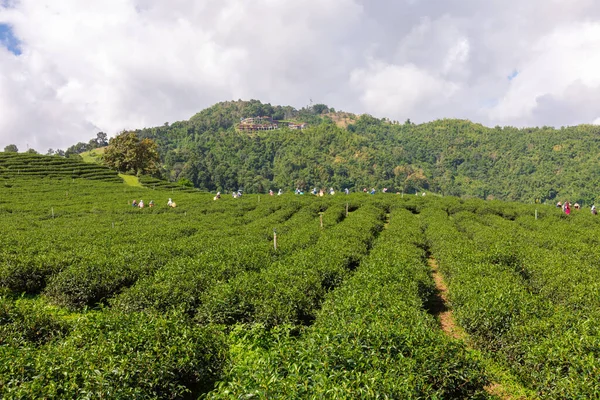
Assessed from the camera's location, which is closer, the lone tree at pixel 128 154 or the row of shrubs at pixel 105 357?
the row of shrubs at pixel 105 357

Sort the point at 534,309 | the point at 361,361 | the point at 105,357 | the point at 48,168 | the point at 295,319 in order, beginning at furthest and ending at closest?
the point at 48,168 < the point at 295,319 < the point at 534,309 < the point at 361,361 < the point at 105,357

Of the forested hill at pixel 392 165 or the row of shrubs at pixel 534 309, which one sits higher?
the forested hill at pixel 392 165

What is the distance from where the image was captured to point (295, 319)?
955 centimetres

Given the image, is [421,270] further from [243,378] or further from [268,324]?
[243,378]

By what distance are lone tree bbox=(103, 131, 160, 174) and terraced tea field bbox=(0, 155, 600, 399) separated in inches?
2360

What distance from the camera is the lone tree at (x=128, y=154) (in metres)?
74.3

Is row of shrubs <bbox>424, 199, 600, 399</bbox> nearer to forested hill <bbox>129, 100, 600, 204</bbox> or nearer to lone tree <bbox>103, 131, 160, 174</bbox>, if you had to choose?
lone tree <bbox>103, 131, 160, 174</bbox>

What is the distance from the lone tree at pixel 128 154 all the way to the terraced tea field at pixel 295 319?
59.9m

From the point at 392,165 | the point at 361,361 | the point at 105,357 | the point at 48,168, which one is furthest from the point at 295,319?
the point at 392,165

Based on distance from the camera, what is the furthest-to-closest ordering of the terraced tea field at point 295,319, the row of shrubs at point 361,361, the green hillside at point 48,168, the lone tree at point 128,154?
1. the lone tree at point 128,154
2. the green hillside at point 48,168
3. the terraced tea field at point 295,319
4. the row of shrubs at point 361,361

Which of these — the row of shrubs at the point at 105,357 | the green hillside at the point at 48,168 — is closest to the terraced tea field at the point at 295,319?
the row of shrubs at the point at 105,357

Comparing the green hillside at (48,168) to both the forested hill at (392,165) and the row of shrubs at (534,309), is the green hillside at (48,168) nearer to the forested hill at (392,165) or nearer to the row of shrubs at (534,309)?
the forested hill at (392,165)

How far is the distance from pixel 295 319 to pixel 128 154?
7466 centimetres

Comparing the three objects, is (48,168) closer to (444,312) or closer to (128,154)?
(128,154)
